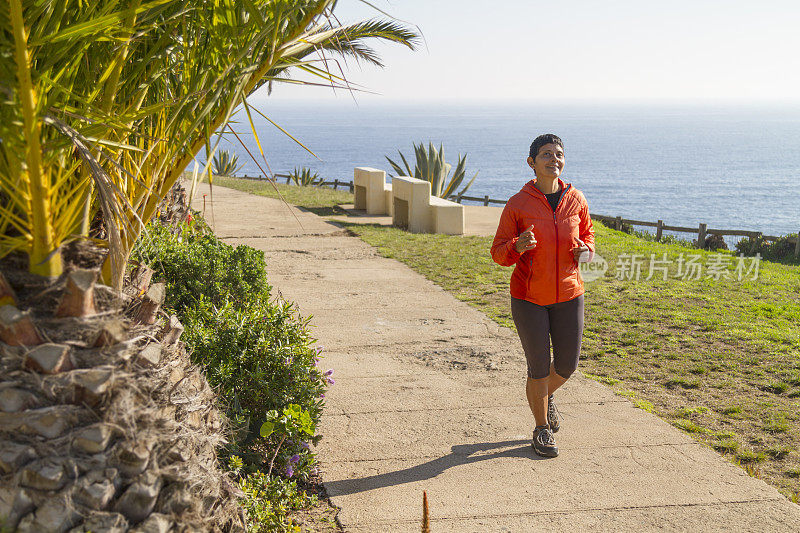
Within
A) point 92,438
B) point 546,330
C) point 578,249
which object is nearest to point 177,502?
point 92,438

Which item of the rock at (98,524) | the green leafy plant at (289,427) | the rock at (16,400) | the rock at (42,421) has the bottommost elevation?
the green leafy plant at (289,427)

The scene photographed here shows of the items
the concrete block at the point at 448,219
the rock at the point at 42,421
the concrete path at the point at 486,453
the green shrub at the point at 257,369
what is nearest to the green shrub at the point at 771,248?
the concrete block at the point at 448,219

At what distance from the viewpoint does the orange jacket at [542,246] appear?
4.05 m

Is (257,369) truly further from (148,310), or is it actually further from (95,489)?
(95,489)

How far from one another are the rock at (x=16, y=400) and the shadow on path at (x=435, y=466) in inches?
81.6

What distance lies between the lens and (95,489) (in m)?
1.96

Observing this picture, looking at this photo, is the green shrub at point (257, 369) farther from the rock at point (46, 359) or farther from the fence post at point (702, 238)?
the fence post at point (702, 238)

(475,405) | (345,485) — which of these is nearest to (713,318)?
(475,405)

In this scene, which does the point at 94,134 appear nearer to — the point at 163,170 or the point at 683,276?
the point at 163,170

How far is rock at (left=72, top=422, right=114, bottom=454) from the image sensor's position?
1965 millimetres

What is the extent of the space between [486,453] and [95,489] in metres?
2.70

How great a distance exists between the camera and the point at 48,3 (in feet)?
6.40

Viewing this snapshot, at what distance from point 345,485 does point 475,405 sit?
4.75ft

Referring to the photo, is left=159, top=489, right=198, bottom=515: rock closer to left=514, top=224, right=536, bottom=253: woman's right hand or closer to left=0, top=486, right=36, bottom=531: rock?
left=0, top=486, right=36, bottom=531: rock
